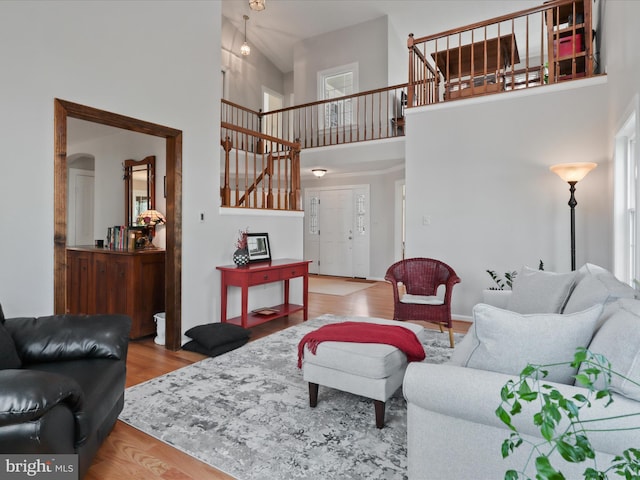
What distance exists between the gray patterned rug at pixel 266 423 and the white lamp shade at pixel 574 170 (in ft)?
9.07

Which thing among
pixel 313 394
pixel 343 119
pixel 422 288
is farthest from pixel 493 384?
pixel 343 119

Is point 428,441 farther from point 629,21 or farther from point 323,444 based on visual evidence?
point 629,21

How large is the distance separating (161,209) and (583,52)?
5117 millimetres

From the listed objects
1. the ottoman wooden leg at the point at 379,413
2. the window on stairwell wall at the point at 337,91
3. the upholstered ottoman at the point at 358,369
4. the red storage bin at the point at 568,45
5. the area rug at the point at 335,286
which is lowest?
the ottoman wooden leg at the point at 379,413

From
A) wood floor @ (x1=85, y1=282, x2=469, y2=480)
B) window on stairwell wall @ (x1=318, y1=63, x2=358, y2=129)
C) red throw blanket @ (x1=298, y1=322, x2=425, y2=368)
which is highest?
window on stairwell wall @ (x1=318, y1=63, x2=358, y2=129)

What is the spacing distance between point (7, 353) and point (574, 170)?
458 centimetres

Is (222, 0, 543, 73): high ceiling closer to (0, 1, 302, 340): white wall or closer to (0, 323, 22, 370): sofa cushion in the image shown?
(0, 1, 302, 340): white wall

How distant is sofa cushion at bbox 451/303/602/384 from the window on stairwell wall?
6.94 metres

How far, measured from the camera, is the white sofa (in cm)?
128

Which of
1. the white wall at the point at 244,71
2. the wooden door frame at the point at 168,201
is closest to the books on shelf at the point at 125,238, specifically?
the wooden door frame at the point at 168,201

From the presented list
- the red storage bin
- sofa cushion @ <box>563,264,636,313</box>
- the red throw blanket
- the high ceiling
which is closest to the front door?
the high ceiling

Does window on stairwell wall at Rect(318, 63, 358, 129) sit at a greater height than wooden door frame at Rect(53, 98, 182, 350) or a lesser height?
greater

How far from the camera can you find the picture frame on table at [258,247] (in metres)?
4.58

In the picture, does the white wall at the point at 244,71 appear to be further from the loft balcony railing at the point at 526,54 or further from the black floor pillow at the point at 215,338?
the black floor pillow at the point at 215,338
